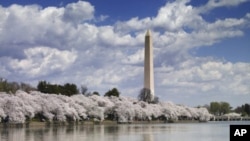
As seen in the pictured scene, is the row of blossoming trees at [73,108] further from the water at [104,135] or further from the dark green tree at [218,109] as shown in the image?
the dark green tree at [218,109]

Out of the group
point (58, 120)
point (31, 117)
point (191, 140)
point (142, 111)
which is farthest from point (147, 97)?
point (191, 140)

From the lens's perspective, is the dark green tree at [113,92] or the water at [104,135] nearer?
the water at [104,135]

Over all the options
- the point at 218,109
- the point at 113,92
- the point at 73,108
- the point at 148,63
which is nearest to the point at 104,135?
the point at 73,108

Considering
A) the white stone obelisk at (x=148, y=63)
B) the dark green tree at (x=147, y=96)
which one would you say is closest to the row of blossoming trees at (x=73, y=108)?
the dark green tree at (x=147, y=96)

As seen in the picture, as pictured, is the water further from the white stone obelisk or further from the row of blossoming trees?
the white stone obelisk

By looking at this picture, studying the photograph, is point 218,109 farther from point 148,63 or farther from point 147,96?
point 148,63

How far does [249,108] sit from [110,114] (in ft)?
368

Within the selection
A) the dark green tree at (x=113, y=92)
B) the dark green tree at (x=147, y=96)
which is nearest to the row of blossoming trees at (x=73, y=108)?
the dark green tree at (x=113, y=92)

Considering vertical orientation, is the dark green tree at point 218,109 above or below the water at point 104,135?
above

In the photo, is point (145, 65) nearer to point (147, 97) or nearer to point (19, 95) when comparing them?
point (147, 97)

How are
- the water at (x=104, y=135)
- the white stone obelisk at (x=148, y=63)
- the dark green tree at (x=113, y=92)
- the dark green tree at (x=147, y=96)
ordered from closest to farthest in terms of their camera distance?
the water at (x=104, y=135) < the white stone obelisk at (x=148, y=63) < the dark green tree at (x=147, y=96) < the dark green tree at (x=113, y=92)

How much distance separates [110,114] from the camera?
337ft

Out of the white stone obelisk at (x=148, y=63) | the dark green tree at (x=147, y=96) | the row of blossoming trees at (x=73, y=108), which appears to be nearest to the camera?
the row of blossoming trees at (x=73, y=108)

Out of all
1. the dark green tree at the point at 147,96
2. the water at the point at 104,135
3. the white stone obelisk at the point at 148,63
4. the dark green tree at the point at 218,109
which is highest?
the white stone obelisk at the point at 148,63
